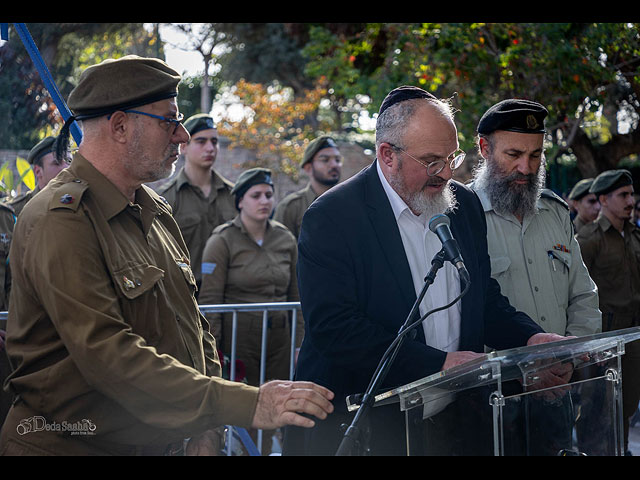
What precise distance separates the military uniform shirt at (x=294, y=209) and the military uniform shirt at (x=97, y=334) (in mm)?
5108

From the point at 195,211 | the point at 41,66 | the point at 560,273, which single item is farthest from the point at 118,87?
the point at 195,211

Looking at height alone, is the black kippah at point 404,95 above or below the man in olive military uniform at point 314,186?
below

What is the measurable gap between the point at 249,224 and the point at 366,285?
3.54m

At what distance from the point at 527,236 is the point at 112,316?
251 centimetres

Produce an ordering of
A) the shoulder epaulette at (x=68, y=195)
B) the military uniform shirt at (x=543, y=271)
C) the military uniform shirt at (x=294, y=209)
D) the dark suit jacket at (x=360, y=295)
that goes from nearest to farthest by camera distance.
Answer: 1. the shoulder epaulette at (x=68, y=195)
2. the dark suit jacket at (x=360, y=295)
3. the military uniform shirt at (x=543, y=271)
4. the military uniform shirt at (x=294, y=209)

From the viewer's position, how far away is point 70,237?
8.15 ft

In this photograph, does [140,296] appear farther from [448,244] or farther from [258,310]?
[258,310]

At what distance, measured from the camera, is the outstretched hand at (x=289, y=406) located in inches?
94.7

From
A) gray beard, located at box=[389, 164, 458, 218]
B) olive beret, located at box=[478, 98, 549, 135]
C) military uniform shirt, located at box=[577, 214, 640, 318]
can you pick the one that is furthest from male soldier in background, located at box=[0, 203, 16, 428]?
military uniform shirt, located at box=[577, 214, 640, 318]

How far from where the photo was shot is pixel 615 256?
23.6 feet

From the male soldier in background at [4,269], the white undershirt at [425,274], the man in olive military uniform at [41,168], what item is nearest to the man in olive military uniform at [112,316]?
the white undershirt at [425,274]

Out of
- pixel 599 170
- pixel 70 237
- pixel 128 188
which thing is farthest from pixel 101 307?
pixel 599 170

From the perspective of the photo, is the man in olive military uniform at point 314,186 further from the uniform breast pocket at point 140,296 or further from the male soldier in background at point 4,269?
the uniform breast pocket at point 140,296
